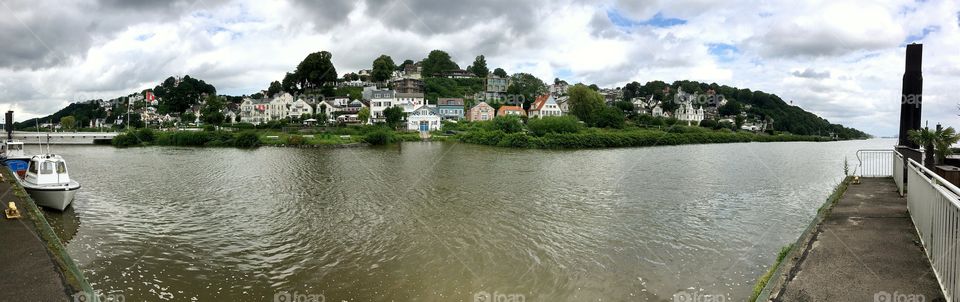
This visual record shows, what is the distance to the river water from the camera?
978cm

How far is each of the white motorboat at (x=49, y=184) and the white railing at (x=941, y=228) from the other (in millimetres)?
23048

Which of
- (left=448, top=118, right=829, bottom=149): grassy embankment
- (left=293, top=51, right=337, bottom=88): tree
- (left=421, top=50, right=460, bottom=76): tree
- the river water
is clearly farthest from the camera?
(left=421, top=50, right=460, bottom=76): tree

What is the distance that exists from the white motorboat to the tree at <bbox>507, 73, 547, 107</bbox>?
327 feet

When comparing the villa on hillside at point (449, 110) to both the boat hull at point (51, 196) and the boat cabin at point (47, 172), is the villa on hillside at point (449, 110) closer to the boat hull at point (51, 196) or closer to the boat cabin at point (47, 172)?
the boat cabin at point (47, 172)

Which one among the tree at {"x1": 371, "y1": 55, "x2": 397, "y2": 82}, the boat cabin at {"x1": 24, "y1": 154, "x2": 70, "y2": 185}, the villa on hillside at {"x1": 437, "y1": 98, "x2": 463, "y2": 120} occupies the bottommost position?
the boat cabin at {"x1": 24, "y1": 154, "x2": 70, "y2": 185}

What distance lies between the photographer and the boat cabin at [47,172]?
1719cm

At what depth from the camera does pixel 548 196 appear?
20.9m

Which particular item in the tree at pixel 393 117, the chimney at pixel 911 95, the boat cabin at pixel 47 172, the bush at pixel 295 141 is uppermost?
the tree at pixel 393 117

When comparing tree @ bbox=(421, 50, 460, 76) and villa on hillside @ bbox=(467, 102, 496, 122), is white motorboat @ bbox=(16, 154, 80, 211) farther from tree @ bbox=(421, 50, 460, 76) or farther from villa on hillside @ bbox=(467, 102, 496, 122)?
tree @ bbox=(421, 50, 460, 76)

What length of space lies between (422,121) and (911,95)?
237 ft

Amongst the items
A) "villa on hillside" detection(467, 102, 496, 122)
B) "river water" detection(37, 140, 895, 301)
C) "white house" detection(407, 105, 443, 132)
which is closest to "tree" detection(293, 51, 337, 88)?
"white house" detection(407, 105, 443, 132)

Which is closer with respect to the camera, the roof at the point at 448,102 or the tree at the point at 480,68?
the roof at the point at 448,102

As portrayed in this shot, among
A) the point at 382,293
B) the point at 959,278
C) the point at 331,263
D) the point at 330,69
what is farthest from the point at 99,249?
the point at 330,69

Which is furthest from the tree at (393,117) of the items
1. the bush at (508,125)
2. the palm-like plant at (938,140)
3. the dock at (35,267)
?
the palm-like plant at (938,140)
